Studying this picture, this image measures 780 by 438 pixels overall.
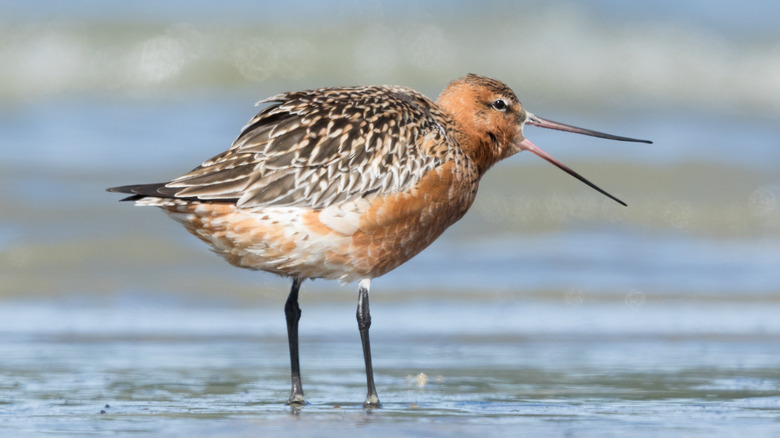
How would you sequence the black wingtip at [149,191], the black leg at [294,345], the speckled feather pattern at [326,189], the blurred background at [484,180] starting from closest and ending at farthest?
the black wingtip at [149,191], the speckled feather pattern at [326,189], the black leg at [294,345], the blurred background at [484,180]

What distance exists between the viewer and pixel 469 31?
74.4ft

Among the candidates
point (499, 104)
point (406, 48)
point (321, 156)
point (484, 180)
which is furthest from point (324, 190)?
point (406, 48)

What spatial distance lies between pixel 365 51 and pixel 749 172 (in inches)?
340

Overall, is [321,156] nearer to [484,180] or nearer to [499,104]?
[499,104]

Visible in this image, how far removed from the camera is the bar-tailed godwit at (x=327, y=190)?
21.7ft

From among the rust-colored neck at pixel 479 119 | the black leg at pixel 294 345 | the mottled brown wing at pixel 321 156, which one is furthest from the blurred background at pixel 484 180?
the mottled brown wing at pixel 321 156

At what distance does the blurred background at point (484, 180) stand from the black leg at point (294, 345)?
98 cm

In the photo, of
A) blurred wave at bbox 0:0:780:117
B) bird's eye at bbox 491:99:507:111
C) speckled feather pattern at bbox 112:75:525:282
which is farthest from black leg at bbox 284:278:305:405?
blurred wave at bbox 0:0:780:117

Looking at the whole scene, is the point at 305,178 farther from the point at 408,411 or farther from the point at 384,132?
the point at 408,411

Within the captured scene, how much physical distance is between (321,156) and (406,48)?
1541 centimetres

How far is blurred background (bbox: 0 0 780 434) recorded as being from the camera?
32.6ft

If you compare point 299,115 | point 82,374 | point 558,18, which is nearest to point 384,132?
point 299,115

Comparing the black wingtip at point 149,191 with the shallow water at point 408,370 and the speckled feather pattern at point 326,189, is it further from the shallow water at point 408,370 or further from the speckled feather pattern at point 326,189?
the shallow water at point 408,370

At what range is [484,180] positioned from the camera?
47.9 ft
